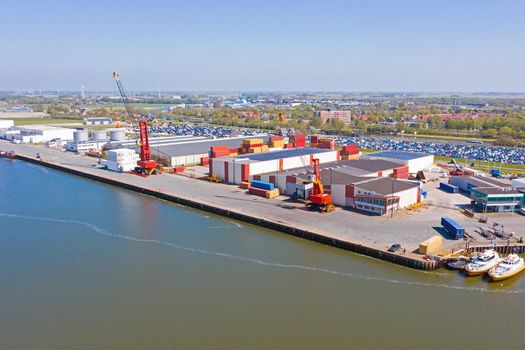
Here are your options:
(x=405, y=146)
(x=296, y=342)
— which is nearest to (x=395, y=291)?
(x=296, y=342)

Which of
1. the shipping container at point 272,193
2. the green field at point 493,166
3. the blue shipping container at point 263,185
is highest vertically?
the blue shipping container at point 263,185

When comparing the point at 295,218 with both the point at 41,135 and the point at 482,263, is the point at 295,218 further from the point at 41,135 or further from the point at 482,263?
the point at 41,135

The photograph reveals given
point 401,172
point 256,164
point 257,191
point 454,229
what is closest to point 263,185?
point 257,191

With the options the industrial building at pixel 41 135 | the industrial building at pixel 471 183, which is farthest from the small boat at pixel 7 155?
the industrial building at pixel 471 183

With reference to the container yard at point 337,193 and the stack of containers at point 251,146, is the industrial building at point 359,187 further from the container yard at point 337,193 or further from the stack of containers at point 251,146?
the stack of containers at point 251,146

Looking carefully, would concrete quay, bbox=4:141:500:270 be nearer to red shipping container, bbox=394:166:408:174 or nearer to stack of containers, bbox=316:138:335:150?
red shipping container, bbox=394:166:408:174

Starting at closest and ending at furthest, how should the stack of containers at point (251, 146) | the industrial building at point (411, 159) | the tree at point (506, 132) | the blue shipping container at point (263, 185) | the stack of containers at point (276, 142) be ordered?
the blue shipping container at point (263, 185), the industrial building at point (411, 159), the stack of containers at point (251, 146), the stack of containers at point (276, 142), the tree at point (506, 132)
